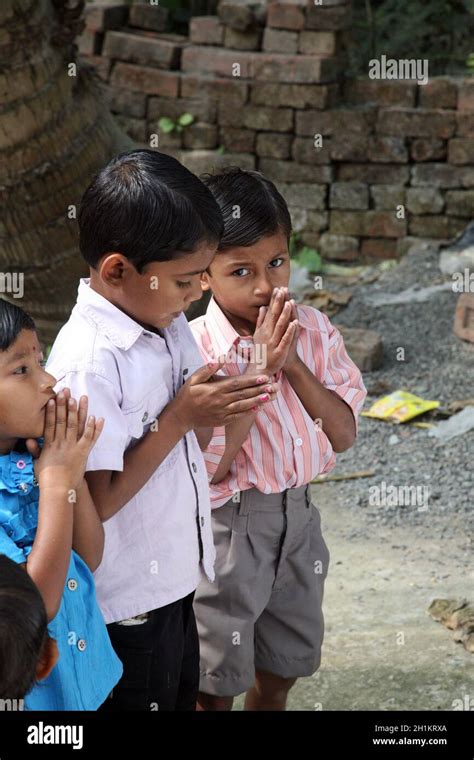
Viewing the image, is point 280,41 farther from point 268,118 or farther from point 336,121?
point 336,121

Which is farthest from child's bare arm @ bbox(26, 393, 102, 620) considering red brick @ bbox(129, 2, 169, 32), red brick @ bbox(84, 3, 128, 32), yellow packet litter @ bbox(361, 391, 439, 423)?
red brick @ bbox(129, 2, 169, 32)

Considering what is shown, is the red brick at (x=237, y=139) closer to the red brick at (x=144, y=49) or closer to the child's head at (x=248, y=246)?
the red brick at (x=144, y=49)

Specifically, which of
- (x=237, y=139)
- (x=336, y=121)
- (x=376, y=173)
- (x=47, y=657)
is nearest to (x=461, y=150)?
(x=376, y=173)

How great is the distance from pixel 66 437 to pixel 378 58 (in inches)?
296

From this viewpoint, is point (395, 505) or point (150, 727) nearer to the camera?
point (150, 727)

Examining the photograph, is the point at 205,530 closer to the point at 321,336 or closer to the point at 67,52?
the point at 321,336

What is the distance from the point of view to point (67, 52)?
485 cm

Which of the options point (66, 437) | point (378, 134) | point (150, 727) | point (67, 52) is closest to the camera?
point (66, 437)

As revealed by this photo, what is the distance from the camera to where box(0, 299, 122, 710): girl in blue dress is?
6.29ft

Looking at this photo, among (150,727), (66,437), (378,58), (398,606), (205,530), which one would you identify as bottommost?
(398,606)

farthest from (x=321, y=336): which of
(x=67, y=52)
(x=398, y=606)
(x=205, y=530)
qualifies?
(x=67, y=52)

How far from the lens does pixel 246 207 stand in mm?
2479

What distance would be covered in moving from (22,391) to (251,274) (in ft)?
2.41

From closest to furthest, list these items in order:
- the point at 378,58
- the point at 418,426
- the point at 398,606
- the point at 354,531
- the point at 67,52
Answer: the point at 398,606, the point at 354,531, the point at 67,52, the point at 418,426, the point at 378,58
